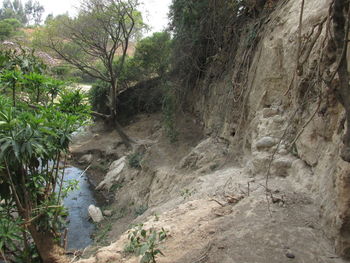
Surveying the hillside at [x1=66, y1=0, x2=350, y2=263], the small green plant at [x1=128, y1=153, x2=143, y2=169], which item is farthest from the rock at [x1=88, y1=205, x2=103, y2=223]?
the small green plant at [x1=128, y1=153, x2=143, y2=169]

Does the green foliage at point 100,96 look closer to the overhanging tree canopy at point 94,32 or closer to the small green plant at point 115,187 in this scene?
the overhanging tree canopy at point 94,32

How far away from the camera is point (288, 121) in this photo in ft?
13.8

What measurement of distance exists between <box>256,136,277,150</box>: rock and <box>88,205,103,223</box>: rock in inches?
212

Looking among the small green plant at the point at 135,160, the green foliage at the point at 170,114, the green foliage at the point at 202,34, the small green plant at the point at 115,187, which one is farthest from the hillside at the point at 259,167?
the small green plant at the point at 135,160

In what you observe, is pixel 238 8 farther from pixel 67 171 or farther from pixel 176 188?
pixel 67 171

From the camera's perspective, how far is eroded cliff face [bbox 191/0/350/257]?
2543mm

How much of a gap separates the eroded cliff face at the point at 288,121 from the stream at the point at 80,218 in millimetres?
3562

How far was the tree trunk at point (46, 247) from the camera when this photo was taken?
4.01m

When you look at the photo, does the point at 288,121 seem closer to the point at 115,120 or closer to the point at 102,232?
the point at 102,232

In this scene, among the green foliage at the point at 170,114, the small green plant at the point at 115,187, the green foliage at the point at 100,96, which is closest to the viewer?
the green foliage at the point at 170,114

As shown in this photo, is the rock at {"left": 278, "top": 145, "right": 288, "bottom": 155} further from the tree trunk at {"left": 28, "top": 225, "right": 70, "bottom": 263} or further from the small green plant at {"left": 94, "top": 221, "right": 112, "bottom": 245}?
the small green plant at {"left": 94, "top": 221, "right": 112, "bottom": 245}

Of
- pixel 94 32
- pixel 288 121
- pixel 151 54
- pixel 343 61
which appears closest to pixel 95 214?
pixel 288 121

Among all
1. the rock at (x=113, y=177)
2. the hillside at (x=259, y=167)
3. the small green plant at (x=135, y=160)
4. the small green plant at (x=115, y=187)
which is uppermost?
the hillside at (x=259, y=167)

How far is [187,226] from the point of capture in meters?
3.57
